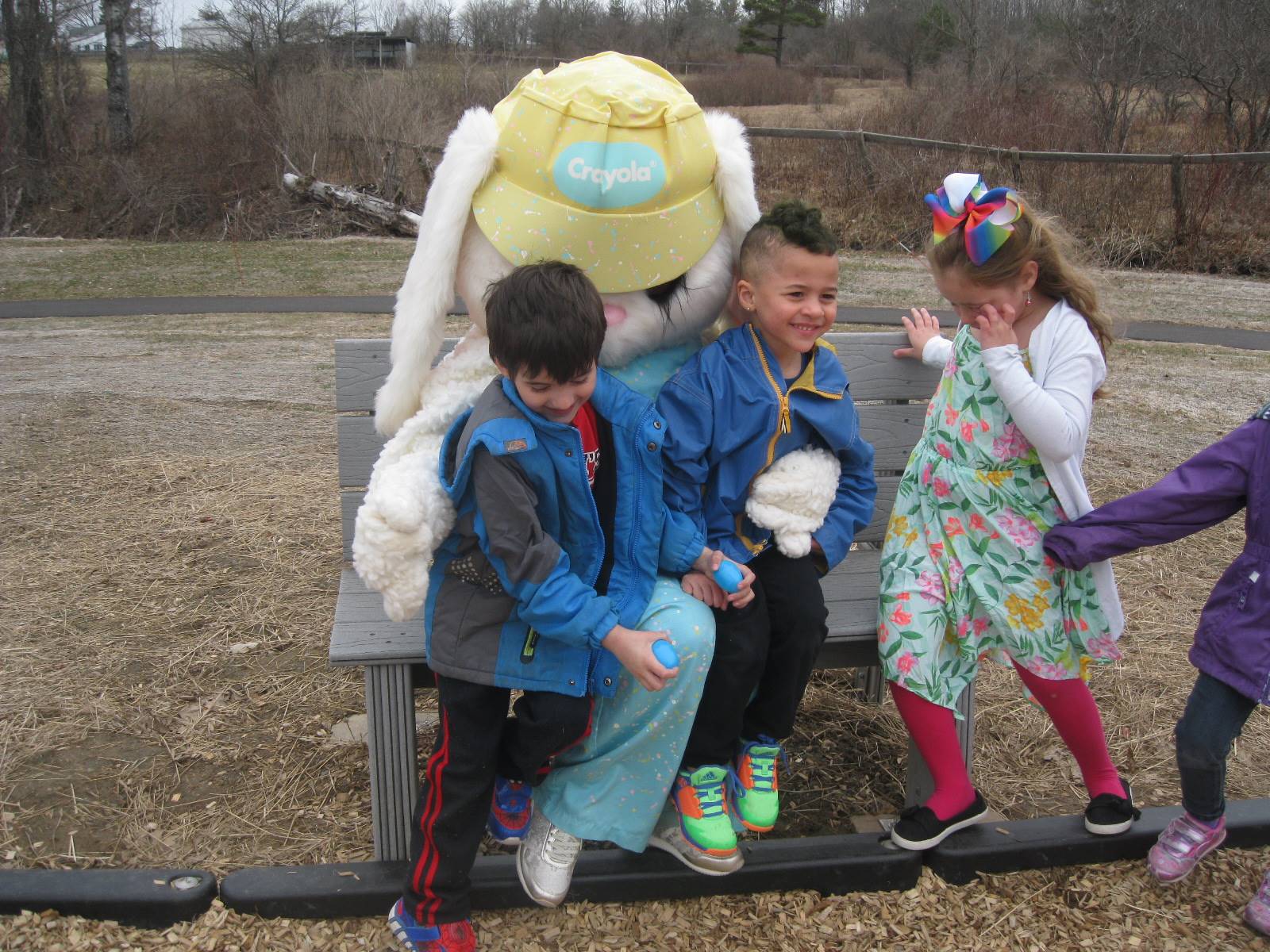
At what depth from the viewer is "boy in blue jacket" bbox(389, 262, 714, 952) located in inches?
78.0

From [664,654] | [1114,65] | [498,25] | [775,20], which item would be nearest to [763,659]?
[664,654]

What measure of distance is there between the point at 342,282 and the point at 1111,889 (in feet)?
33.9

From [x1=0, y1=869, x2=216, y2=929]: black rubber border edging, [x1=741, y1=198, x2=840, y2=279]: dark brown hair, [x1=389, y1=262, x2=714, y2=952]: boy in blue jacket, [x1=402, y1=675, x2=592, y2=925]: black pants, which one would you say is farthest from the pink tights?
[x1=0, y1=869, x2=216, y2=929]: black rubber border edging

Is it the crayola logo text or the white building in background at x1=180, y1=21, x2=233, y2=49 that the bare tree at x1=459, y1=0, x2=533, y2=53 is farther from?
the crayola logo text

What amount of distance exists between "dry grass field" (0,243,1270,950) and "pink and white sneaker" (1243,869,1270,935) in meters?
0.03

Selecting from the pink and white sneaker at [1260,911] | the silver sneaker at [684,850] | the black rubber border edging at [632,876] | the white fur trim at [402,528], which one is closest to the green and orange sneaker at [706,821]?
the silver sneaker at [684,850]

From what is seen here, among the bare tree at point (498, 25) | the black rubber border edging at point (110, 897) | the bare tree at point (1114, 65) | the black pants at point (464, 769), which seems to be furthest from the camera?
the bare tree at point (498, 25)

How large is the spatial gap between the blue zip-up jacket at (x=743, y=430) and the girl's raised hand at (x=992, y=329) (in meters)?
0.32

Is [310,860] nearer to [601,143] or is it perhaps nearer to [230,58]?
[601,143]

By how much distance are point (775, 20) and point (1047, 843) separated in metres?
43.3

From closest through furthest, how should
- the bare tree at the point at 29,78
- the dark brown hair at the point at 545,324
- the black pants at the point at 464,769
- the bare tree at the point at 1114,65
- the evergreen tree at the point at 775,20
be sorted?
the dark brown hair at the point at 545,324 → the black pants at the point at 464,769 → the bare tree at the point at 1114,65 → the bare tree at the point at 29,78 → the evergreen tree at the point at 775,20

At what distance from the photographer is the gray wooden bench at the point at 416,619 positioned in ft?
7.53

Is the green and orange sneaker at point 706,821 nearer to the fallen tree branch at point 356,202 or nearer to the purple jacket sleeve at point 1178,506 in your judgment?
the purple jacket sleeve at point 1178,506

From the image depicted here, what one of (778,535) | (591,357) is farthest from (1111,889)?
(591,357)
